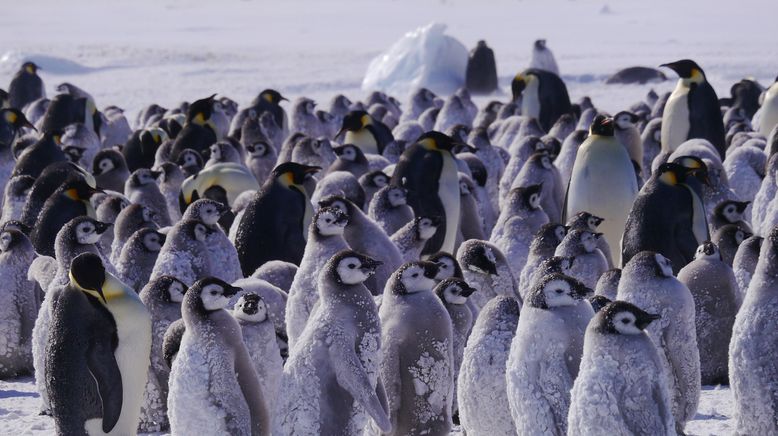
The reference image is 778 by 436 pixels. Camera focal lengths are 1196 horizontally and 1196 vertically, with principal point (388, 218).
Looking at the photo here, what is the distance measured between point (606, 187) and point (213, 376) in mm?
3567

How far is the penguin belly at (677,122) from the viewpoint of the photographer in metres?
8.88

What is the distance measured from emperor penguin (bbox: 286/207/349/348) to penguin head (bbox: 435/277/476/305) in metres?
0.45

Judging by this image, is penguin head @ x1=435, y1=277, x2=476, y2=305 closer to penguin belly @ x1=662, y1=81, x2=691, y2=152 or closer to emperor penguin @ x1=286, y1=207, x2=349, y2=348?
emperor penguin @ x1=286, y1=207, x2=349, y2=348

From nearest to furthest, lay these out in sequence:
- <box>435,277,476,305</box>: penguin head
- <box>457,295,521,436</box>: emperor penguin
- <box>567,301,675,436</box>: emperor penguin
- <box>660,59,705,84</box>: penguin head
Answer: <box>567,301,675,436</box>: emperor penguin < <box>457,295,521,436</box>: emperor penguin < <box>435,277,476,305</box>: penguin head < <box>660,59,705,84</box>: penguin head

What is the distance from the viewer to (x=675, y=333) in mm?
3994

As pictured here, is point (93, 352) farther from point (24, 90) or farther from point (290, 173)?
point (24, 90)

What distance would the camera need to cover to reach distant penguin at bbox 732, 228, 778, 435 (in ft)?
12.1

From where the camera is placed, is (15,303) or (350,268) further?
(15,303)

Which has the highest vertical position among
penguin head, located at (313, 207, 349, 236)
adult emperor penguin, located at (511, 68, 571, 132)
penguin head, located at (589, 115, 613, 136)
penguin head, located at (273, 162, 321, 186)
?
penguin head, located at (313, 207, 349, 236)

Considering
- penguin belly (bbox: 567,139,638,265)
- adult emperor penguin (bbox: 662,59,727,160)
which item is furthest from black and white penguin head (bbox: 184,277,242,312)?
adult emperor penguin (bbox: 662,59,727,160)

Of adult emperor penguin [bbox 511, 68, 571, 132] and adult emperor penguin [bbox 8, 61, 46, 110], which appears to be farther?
adult emperor penguin [bbox 8, 61, 46, 110]

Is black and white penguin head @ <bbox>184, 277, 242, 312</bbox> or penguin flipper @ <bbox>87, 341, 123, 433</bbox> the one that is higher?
black and white penguin head @ <bbox>184, 277, 242, 312</bbox>

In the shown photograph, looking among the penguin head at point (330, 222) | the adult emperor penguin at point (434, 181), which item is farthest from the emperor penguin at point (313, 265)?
the adult emperor penguin at point (434, 181)

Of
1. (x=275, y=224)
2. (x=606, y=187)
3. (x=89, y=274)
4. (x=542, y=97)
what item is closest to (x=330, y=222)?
(x=89, y=274)
